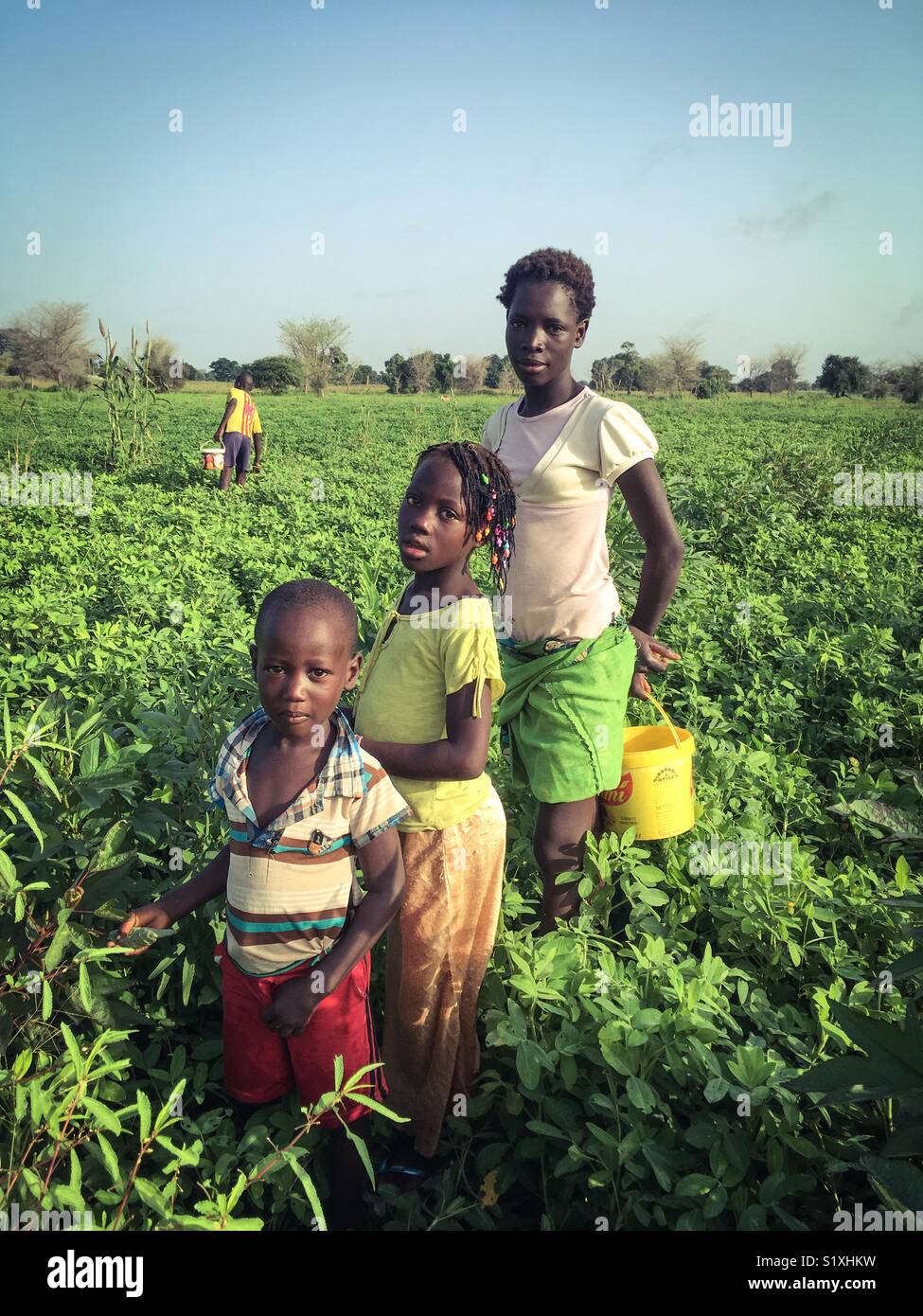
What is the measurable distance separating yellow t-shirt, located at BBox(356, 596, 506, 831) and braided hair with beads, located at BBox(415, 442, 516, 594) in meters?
0.18

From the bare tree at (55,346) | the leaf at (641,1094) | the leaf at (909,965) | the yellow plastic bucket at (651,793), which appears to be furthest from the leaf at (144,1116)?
the bare tree at (55,346)

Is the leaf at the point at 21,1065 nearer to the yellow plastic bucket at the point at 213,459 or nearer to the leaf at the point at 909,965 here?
the leaf at the point at 909,965

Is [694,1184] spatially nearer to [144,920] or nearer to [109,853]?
[144,920]

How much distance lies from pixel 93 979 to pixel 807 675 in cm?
387

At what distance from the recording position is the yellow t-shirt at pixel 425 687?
187 centimetres

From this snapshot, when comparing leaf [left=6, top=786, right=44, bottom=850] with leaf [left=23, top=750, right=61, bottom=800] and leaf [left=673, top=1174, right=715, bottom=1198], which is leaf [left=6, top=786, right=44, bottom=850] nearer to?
leaf [left=23, top=750, right=61, bottom=800]

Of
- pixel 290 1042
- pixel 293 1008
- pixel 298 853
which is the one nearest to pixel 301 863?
pixel 298 853

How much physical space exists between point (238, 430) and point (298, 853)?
1114 centimetres

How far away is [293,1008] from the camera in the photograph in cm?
168

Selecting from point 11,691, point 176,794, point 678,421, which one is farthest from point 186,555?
point 678,421

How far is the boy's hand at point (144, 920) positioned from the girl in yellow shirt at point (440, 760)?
507 mm

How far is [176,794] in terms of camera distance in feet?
8.73

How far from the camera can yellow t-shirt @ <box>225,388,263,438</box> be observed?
11.9 metres

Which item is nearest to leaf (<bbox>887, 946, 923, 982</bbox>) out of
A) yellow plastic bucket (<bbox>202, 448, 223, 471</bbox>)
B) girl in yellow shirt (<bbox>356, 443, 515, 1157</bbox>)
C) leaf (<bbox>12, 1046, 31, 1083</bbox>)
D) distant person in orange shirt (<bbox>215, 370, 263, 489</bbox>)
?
girl in yellow shirt (<bbox>356, 443, 515, 1157</bbox>)
